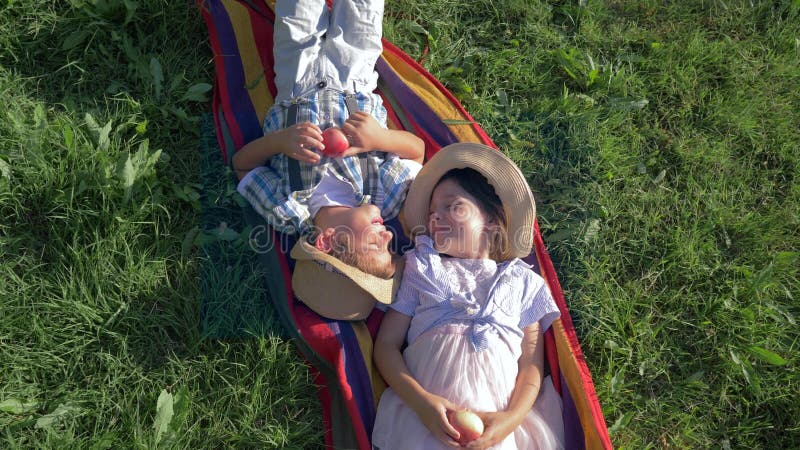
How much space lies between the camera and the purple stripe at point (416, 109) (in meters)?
3.68

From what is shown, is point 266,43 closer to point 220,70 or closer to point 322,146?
point 220,70

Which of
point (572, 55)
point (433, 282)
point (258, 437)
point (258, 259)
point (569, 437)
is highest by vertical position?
point (572, 55)

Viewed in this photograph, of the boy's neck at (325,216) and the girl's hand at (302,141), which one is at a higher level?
the girl's hand at (302,141)

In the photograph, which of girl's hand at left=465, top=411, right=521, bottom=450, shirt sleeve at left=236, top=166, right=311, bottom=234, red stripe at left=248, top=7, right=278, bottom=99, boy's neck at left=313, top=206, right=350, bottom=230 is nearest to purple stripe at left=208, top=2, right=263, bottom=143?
red stripe at left=248, top=7, right=278, bottom=99

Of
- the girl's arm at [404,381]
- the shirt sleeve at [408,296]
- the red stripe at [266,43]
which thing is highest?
the red stripe at [266,43]

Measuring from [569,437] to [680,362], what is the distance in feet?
2.74

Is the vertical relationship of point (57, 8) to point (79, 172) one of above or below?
above

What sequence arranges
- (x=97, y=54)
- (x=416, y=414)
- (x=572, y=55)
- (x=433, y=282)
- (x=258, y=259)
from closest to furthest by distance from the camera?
(x=416, y=414) → (x=433, y=282) → (x=258, y=259) → (x=97, y=54) → (x=572, y=55)

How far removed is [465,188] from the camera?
124 inches

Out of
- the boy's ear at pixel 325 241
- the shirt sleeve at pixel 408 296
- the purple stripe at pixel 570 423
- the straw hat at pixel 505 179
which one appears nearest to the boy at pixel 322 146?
the boy's ear at pixel 325 241

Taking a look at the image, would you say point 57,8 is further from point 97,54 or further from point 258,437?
point 258,437

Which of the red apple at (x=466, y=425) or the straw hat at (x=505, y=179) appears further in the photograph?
the straw hat at (x=505, y=179)

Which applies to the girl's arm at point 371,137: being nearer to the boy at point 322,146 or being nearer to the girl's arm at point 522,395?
the boy at point 322,146

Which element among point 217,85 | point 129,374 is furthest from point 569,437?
point 217,85
